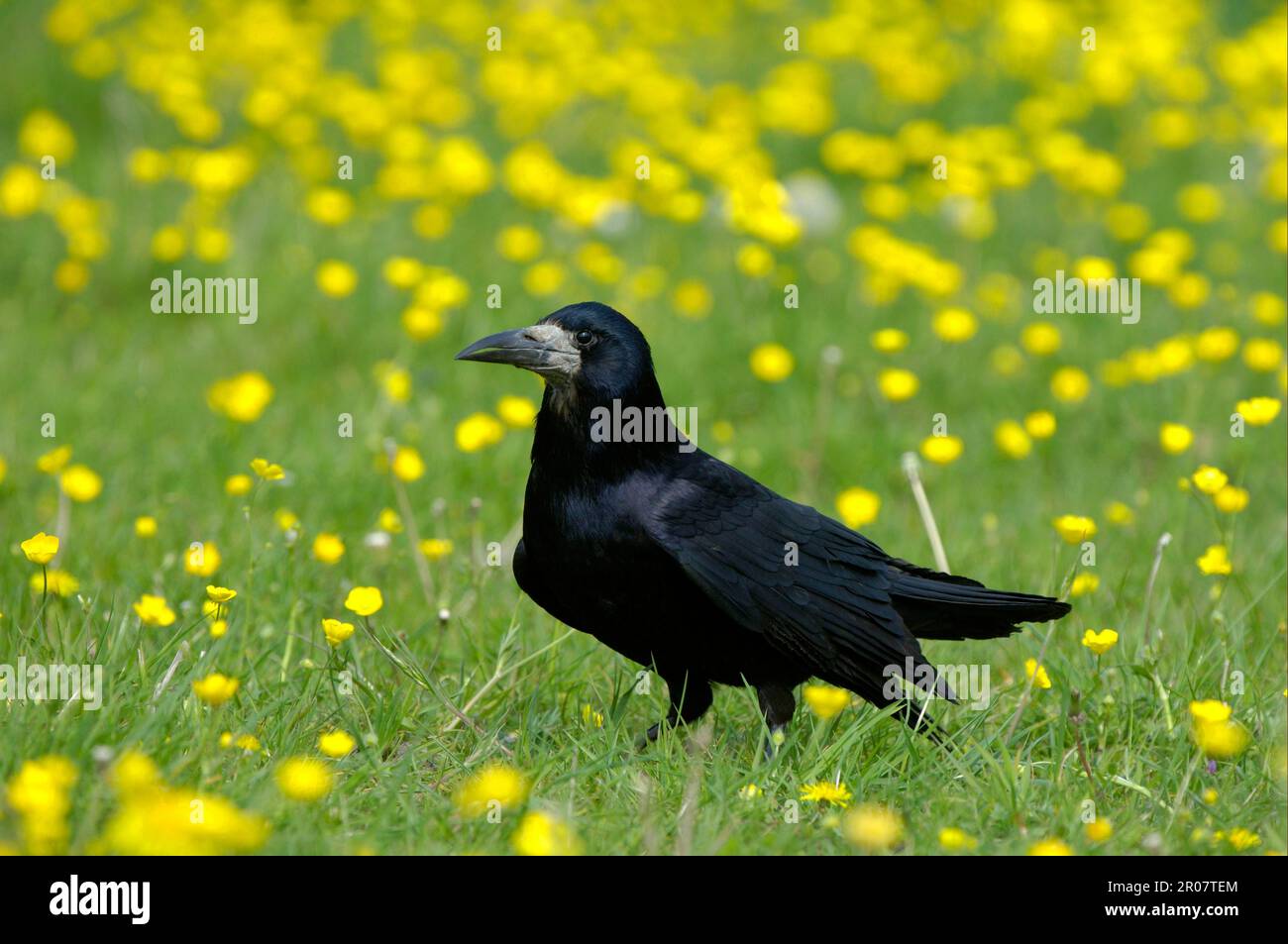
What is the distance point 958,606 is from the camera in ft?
12.9

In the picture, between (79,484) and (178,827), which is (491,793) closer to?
(178,827)

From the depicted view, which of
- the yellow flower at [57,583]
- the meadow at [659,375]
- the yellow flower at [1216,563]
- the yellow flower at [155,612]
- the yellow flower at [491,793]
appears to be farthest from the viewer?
the yellow flower at [1216,563]

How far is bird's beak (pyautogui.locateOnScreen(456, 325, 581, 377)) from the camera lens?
3.82 metres

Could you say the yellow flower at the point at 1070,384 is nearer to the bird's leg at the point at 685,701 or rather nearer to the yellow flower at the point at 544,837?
the bird's leg at the point at 685,701

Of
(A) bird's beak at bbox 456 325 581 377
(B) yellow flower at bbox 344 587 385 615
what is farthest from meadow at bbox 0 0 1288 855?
(A) bird's beak at bbox 456 325 581 377

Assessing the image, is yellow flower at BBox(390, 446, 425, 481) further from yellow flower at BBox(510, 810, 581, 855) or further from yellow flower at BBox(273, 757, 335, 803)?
yellow flower at BBox(273, 757, 335, 803)

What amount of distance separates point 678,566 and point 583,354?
22.4 inches

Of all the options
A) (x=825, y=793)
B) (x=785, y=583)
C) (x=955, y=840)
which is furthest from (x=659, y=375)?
(x=955, y=840)

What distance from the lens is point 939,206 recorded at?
8555mm

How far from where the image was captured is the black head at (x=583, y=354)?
3824 mm

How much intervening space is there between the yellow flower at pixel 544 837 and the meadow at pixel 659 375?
15 mm

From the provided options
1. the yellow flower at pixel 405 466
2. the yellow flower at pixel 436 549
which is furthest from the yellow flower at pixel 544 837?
the yellow flower at pixel 405 466
